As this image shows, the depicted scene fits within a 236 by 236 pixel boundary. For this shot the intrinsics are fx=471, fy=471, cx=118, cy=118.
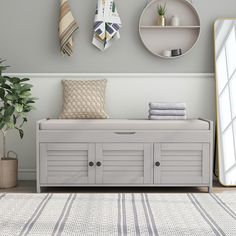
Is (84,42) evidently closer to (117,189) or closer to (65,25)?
(65,25)

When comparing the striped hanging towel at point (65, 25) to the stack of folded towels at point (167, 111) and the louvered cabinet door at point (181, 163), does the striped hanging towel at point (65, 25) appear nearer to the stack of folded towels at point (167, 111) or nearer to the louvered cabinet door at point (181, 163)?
the stack of folded towels at point (167, 111)

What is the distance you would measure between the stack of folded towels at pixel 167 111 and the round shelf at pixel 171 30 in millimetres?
586

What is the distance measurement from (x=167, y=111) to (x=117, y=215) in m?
2.23

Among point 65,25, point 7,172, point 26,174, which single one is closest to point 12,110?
point 7,172

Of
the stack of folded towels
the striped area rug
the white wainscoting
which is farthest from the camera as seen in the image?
the white wainscoting

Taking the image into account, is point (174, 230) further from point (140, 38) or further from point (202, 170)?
point (140, 38)

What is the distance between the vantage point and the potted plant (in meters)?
3.98

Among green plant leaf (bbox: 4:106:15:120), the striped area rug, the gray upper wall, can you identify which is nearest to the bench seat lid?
green plant leaf (bbox: 4:106:15:120)

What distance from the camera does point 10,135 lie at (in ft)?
14.9

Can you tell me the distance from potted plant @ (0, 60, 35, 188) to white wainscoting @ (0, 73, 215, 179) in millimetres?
180

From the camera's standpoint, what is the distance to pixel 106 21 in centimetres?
437

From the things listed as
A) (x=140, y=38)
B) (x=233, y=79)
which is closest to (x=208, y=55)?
(x=233, y=79)

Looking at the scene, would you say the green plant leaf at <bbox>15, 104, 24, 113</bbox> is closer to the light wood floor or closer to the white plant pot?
the white plant pot

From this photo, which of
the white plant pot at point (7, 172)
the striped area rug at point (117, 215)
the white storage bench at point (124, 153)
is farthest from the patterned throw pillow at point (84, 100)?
the striped area rug at point (117, 215)
